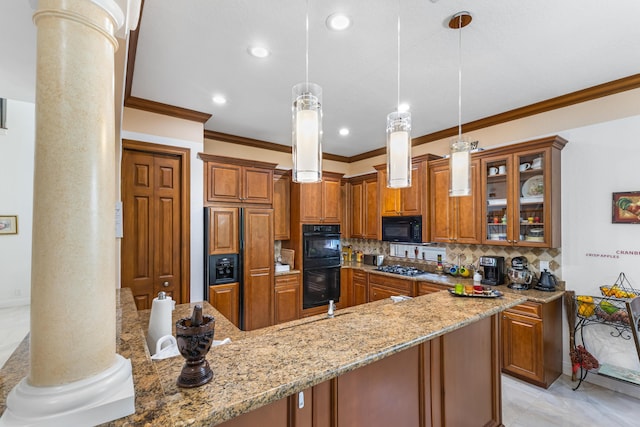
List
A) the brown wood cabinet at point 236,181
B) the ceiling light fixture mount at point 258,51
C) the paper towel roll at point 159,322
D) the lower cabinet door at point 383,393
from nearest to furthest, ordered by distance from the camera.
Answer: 1. the lower cabinet door at point 383,393
2. the paper towel roll at point 159,322
3. the ceiling light fixture mount at point 258,51
4. the brown wood cabinet at point 236,181

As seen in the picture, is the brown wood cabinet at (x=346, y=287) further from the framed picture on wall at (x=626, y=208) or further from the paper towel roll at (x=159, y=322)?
the paper towel roll at (x=159, y=322)

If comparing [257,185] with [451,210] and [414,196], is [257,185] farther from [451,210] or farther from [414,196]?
[451,210]

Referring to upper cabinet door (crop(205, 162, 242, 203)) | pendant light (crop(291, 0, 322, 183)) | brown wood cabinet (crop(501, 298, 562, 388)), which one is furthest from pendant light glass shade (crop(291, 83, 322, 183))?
brown wood cabinet (crop(501, 298, 562, 388))

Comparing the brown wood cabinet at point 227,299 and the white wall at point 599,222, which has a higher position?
the white wall at point 599,222

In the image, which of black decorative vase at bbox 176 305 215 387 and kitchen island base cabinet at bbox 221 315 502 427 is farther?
kitchen island base cabinet at bbox 221 315 502 427

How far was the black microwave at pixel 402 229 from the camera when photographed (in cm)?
419

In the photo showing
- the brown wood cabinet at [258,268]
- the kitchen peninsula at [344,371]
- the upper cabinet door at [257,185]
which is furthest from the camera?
the upper cabinet door at [257,185]

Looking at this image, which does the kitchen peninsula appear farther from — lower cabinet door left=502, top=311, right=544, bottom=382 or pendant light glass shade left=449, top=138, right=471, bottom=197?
lower cabinet door left=502, top=311, right=544, bottom=382

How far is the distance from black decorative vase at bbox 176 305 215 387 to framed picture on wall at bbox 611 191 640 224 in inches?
145

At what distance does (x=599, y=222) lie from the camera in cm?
293

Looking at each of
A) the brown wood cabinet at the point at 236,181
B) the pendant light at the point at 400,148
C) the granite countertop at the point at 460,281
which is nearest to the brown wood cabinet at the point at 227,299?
the brown wood cabinet at the point at 236,181

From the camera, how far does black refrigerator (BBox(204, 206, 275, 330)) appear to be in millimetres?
3533

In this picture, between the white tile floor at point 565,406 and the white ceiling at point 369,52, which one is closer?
the white ceiling at point 369,52

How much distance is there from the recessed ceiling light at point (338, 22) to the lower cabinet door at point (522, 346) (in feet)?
10.1
